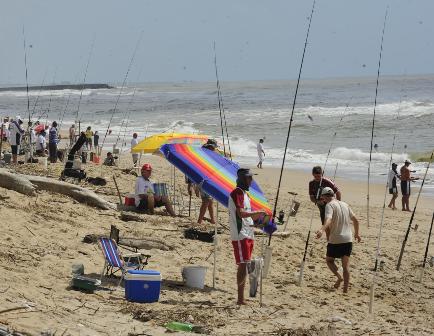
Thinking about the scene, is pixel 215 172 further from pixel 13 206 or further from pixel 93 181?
pixel 93 181

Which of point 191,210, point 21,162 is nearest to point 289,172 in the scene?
point 21,162

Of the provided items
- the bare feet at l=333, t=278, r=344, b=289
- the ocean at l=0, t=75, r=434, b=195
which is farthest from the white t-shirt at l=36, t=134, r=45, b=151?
the bare feet at l=333, t=278, r=344, b=289

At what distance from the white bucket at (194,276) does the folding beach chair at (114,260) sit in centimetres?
48

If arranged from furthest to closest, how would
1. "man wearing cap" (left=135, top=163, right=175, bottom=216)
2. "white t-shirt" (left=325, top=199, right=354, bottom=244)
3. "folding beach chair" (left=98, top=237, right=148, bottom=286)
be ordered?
"man wearing cap" (left=135, top=163, right=175, bottom=216) < "white t-shirt" (left=325, top=199, right=354, bottom=244) < "folding beach chair" (left=98, top=237, right=148, bottom=286)

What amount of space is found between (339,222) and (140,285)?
2500 mm

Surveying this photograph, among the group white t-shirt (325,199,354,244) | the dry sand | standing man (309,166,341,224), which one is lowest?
the dry sand

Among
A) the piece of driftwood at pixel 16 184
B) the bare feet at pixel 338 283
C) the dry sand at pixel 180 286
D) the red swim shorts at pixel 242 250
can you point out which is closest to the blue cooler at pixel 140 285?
the dry sand at pixel 180 286

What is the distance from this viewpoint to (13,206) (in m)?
10.1

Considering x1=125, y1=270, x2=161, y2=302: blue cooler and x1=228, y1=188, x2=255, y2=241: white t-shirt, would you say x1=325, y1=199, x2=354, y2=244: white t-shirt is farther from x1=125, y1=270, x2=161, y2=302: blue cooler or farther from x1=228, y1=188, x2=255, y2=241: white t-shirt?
x1=125, y1=270, x2=161, y2=302: blue cooler

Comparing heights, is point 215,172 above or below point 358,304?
above

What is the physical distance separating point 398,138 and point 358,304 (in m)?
28.4

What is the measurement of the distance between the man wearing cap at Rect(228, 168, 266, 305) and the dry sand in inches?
12.7

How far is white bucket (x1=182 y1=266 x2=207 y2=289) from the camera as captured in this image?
324 inches

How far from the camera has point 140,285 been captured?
24.1 feet
